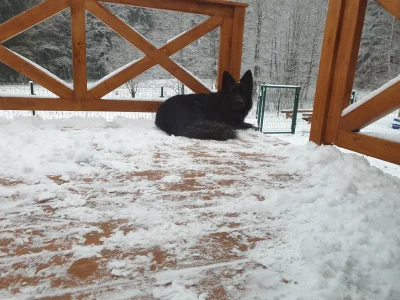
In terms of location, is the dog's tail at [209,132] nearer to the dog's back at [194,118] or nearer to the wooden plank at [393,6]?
the dog's back at [194,118]

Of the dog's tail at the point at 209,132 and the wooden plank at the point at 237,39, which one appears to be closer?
the dog's tail at the point at 209,132

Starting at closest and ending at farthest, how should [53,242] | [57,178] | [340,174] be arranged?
[53,242] → [57,178] → [340,174]

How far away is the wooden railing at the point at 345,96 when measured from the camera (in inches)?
70.7

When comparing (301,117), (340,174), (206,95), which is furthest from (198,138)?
(301,117)

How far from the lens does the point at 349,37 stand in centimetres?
201

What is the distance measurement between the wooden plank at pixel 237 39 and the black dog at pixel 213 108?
40 centimetres

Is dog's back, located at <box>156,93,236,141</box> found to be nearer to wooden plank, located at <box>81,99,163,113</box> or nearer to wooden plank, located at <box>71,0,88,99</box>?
wooden plank, located at <box>81,99,163,113</box>

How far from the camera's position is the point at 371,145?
1.88 m

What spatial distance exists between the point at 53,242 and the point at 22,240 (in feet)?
0.34

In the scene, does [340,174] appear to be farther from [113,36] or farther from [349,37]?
[113,36]

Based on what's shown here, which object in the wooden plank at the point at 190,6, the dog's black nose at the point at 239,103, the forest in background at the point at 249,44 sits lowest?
the dog's black nose at the point at 239,103

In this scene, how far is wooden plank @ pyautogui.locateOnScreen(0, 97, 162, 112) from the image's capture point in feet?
9.00

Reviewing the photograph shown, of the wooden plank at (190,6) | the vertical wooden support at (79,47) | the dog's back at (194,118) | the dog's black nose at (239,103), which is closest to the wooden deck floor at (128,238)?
the dog's back at (194,118)

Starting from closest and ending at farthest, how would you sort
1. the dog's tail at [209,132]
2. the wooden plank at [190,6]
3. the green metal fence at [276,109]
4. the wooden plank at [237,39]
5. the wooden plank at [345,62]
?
the wooden plank at [345,62] < the dog's tail at [209,132] < the wooden plank at [190,6] < the wooden plank at [237,39] < the green metal fence at [276,109]
